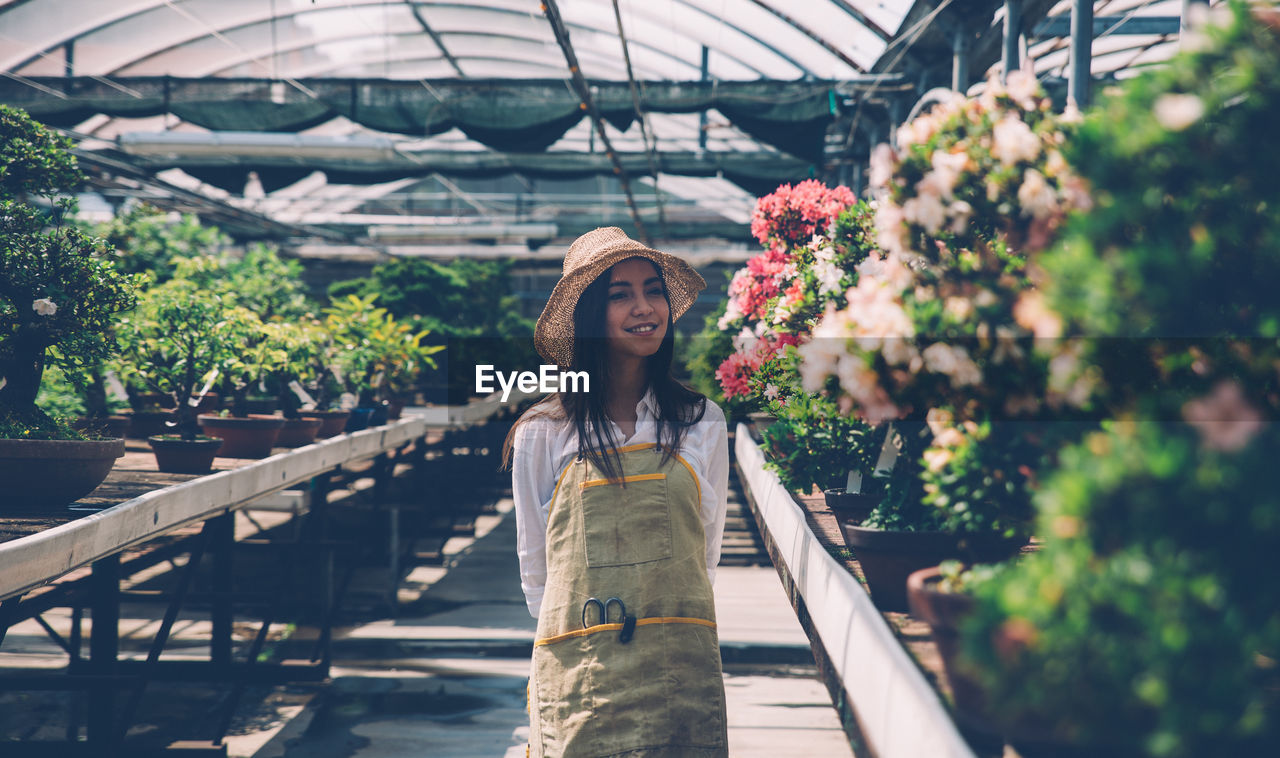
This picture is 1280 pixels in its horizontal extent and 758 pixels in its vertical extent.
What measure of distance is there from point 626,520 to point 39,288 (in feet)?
7.11

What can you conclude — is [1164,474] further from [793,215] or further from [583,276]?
[793,215]

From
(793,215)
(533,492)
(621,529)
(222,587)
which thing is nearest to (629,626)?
(621,529)

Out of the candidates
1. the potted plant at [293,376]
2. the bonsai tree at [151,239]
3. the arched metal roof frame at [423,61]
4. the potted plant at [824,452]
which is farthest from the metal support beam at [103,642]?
the arched metal roof frame at [423,61]

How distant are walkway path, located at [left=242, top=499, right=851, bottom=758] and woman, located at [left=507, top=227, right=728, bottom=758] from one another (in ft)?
9.74

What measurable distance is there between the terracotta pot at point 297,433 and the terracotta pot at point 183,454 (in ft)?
3.22

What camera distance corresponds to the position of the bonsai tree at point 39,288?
8.59 feet

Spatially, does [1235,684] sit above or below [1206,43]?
below

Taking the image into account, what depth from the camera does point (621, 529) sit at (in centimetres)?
148

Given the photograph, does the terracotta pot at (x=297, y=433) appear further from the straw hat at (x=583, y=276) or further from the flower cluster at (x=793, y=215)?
the straw hat at (x=583, y=276)

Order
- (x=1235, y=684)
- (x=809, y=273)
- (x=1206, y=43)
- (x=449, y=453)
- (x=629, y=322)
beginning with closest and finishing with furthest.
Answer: (x=1235, y=684), (x=1206, y=43), (x=629, y=322), (x=809, y=273), (x=449, y=453)

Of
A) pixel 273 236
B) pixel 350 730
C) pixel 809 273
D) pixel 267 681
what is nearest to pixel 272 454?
pixel 267 681

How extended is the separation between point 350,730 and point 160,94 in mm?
→ 4759

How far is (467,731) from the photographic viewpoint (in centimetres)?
440

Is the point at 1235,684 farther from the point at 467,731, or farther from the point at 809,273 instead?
the point at 467,731
